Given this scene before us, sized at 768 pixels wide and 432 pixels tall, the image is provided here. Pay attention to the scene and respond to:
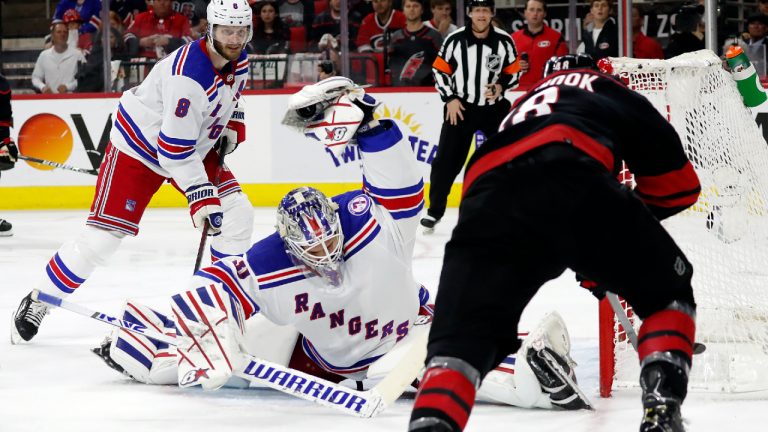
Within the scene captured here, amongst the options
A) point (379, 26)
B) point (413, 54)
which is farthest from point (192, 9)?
point (413, 54)

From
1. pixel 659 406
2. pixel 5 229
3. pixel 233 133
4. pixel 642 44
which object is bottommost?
pixel 5 229

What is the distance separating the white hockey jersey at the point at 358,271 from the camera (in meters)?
2.77

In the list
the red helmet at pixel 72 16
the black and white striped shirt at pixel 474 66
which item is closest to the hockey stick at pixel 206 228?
the black and white striped shirt at pixel 474 66

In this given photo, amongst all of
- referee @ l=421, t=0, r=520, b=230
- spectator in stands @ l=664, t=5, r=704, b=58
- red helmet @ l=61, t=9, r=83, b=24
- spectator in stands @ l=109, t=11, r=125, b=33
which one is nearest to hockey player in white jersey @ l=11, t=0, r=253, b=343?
referee @ l=421, t=0, r=520, b=230

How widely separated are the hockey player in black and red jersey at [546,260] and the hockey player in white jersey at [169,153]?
192cm

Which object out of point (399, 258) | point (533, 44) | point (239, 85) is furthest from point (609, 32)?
point (399, 258)

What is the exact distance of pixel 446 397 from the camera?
69.5 inches

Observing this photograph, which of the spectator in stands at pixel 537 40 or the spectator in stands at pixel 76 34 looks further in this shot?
the spectator in stands at pixel 76 34

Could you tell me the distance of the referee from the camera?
6.48 meters

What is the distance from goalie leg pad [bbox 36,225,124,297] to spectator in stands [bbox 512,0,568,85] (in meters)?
4.10

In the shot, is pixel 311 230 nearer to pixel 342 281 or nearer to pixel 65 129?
pixel 342 281

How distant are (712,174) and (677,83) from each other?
0.35 metres

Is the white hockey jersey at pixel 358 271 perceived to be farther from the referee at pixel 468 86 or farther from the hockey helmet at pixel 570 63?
the referee at pixel 468 86

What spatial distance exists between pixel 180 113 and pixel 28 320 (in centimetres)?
85
